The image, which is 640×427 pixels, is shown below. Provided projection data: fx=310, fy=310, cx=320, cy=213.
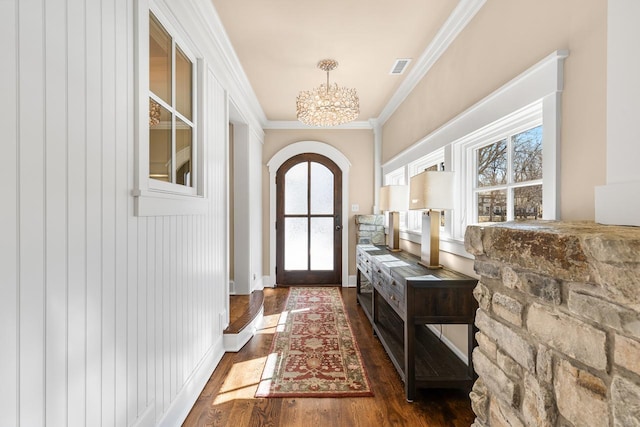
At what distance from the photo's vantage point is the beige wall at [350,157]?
15.9 ft

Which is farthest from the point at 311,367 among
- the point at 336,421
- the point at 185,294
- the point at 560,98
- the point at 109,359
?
the point at 560,98

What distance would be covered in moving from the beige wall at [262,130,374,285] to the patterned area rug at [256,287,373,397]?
1409mm

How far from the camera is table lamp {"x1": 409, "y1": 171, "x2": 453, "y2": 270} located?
2307 mm

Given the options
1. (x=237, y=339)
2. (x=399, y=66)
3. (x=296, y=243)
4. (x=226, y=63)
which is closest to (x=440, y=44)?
(x=399, y=66)

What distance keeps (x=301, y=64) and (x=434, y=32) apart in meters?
1.20

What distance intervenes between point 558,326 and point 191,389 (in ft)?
6.50

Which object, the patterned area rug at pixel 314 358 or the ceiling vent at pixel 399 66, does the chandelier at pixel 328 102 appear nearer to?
the ceiling vent at pixel 399 66

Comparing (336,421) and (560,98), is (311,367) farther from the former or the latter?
(560,98)

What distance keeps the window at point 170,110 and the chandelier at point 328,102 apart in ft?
3.86

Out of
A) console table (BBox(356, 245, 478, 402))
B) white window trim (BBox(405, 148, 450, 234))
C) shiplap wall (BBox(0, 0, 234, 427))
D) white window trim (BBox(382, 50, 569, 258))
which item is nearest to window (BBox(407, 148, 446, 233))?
white window trim (BBox(405, 148, 450, 234))

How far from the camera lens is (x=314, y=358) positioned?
2545 millimetres

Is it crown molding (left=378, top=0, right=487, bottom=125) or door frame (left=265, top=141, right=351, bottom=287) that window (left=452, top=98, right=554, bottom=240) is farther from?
door frame (left=265, top=141, right=351, bottom=287)

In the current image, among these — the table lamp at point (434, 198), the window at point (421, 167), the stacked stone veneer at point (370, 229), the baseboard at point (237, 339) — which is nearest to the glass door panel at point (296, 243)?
the stacked stone veneer at point (370, 229)

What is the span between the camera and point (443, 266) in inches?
97.4
